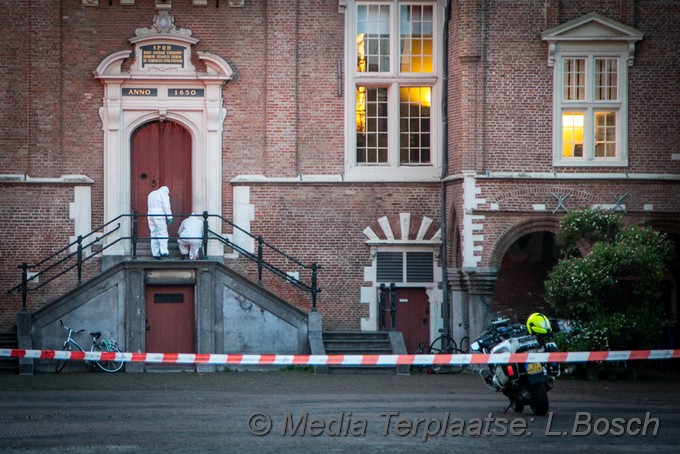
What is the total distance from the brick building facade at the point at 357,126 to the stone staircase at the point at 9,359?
107 centimetres

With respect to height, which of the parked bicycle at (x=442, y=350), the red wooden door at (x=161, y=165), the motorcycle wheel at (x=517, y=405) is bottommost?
the parked bicycle at (x=442, y=350)

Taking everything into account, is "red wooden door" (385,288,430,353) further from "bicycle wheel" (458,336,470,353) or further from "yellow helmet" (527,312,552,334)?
"yellow helmet" (527,312,552,334)

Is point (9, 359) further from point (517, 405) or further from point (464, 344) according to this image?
point (517, 405)

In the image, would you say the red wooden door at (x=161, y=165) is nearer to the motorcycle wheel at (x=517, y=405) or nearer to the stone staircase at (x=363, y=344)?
the stone staircase at (x=363, y=344)

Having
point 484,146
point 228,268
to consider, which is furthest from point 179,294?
point 484,146

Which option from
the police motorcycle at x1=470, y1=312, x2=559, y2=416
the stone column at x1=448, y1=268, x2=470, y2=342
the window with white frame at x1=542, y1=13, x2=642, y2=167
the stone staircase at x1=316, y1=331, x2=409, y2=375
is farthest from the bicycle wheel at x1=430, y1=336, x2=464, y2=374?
the police motorcycle at x1=470, y1=312, x2=559, y2=416

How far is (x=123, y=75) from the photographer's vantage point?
28328 mm

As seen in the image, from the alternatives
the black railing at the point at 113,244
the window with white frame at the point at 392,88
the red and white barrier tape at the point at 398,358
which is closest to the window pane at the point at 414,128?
the window with white frame at the point at 392,88

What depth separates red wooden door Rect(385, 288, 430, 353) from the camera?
95.8 feet

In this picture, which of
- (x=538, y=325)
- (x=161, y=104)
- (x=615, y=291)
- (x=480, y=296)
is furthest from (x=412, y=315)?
(x=538, y=325)

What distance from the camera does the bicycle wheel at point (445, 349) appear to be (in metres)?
26.7

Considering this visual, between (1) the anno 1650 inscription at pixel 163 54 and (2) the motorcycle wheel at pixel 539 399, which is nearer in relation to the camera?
(2) the motorcycle wheel at pixel 539 399

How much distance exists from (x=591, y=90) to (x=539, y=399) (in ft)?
38.4

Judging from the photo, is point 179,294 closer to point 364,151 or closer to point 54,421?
point 364,151
